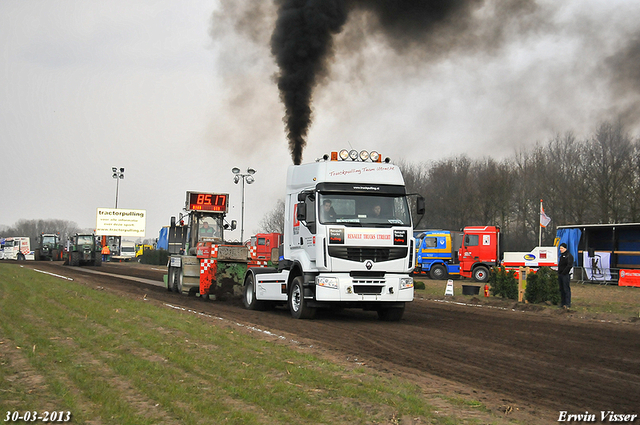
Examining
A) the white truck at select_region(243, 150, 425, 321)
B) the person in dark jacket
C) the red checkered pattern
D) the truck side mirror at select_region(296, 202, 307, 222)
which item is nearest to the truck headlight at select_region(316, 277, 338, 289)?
the white truck at select_region(243, 150, 425, 321)

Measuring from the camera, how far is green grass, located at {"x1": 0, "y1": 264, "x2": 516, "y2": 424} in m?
5.60

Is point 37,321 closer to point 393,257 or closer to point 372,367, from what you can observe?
point 372,367

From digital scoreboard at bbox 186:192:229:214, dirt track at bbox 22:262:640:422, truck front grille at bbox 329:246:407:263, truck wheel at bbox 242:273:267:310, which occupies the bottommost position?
dirt track at bbox 22:262:640:422

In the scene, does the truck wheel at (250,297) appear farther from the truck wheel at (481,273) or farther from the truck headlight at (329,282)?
the truck wheel at (481,273)

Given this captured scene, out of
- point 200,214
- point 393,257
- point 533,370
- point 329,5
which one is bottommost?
point 533,370

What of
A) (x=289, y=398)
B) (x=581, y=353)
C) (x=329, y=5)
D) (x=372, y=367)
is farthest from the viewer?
(x=329, y=5)

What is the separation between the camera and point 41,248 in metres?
66.4

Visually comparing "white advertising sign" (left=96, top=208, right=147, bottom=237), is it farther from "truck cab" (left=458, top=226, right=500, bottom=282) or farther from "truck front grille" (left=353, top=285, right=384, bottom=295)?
"truck front grille" (left=353, top=285, right=384, bottom=295)

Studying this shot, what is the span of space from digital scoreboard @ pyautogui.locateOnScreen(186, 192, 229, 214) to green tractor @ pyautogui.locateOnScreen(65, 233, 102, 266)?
30500mm

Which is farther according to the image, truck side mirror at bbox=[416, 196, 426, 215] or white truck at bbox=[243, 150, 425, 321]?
truck side mirror at bbox=[416, 196, 426, 215]

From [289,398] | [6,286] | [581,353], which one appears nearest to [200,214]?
[6,286]

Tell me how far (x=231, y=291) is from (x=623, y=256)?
25.6 meters

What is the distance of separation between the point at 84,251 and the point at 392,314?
41.7 metres

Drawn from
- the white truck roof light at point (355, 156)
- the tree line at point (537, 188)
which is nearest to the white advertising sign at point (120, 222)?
the tree line at point (537, 188)
